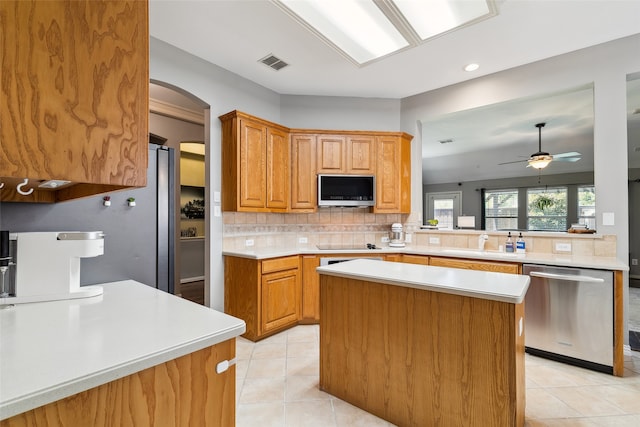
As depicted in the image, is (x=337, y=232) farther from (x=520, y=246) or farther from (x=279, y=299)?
(x=520, y=246)

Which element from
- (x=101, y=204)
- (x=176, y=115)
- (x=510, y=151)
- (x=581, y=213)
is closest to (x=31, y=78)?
(x=101, y=204)

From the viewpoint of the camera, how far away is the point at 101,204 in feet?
5.53

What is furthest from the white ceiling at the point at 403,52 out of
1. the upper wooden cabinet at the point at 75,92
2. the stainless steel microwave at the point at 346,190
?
the upper wooden cabinet at the point at 75,92

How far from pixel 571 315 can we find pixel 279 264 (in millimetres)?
2582

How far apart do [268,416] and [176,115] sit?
4295mm

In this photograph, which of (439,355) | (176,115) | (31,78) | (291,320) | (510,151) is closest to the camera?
(31,78)

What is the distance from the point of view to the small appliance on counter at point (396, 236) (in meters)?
3.67

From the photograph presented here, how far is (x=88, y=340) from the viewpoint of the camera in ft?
2.85

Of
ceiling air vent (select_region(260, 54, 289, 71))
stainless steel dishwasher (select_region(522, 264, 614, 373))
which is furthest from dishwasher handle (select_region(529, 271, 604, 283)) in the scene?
ceiling air vent (select_region(260, 54, 289, 71))

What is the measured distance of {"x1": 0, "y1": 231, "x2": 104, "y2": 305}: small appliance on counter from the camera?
120cm

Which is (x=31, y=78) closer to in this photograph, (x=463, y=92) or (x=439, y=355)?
(x=439, y=355)

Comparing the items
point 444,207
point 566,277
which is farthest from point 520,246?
point 444,207

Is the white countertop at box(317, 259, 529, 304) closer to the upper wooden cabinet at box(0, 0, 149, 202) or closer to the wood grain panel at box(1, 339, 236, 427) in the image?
the wood grain panel at box(1, 339, 236, 427)

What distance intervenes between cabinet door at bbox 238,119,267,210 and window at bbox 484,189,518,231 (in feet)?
23.2
